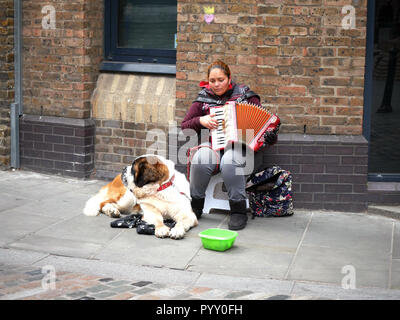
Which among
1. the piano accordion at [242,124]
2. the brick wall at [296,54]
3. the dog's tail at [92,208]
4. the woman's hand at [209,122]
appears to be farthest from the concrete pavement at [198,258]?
the brick wall at [296,54]

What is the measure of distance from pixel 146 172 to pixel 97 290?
1.61 metres

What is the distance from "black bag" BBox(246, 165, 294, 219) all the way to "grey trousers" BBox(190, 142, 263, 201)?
136 mm

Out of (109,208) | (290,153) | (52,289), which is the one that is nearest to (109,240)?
(109,208)

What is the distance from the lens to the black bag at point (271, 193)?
263 inches

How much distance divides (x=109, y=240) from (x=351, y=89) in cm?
297

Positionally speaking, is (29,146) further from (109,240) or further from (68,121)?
(109,240)

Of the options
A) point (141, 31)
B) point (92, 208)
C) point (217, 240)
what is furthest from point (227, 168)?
point (141, 31)

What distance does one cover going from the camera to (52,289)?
4715 millimetres

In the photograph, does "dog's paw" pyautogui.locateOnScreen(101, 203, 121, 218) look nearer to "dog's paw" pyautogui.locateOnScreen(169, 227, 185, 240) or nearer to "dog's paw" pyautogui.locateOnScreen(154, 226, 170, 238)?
"dog's paw" pyautogui.locateOnScreen(154, 226, 170, 238)

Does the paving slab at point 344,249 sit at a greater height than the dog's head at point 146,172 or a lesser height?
lesser

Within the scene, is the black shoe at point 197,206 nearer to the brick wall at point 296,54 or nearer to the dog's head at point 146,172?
the dog's head at point 146,172

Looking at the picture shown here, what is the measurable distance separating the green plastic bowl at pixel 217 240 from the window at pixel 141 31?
10.0 feet

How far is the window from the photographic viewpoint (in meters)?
8.16

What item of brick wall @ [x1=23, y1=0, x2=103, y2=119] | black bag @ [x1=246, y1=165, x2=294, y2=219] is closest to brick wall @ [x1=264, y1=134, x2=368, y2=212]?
black bag @ [x1=246, y1=165, x2=294, y2=219]
